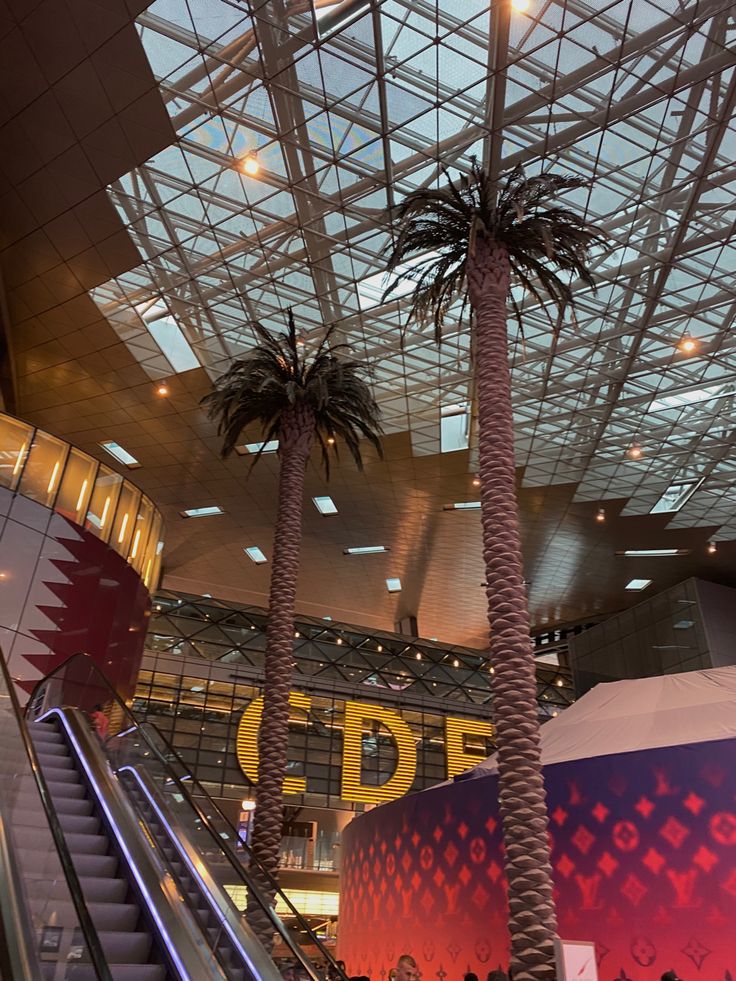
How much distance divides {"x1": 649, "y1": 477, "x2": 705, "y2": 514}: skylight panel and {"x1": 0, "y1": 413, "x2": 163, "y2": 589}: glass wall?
69.3 feet

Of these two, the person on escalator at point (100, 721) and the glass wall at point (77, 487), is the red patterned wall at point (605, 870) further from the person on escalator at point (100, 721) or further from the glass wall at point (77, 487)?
the glass wall at point (77, 487)

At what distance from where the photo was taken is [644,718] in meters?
14.2

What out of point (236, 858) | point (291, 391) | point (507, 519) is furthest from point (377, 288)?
point (236, 858)

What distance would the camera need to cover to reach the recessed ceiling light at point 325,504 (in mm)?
30484

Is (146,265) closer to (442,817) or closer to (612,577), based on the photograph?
(442,817)

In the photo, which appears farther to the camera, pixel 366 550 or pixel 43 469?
pixel 366 550

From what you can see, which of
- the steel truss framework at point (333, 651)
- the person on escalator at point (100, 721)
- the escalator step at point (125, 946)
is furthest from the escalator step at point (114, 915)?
the steel truss framework at point (333, 651)

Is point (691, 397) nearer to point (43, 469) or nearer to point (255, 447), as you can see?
point (255, 447)

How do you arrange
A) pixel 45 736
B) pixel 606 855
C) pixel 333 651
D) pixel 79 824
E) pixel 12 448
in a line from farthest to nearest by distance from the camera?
pixel 333 651, pixel 12 448, pixel 606 855, pixel 45 736, pixel 79 824

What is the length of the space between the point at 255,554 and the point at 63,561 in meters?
21.4

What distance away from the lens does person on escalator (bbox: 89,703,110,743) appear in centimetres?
960

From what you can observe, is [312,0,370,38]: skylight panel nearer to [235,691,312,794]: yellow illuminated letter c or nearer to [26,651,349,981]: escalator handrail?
[26,651,349,981]: escalator handrail

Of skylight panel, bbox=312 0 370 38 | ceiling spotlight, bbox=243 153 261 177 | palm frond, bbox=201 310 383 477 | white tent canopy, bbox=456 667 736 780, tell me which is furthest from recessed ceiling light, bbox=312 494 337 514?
skylight panel, bbox=312 0 370 38

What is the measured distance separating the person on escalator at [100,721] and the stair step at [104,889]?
317 cm
